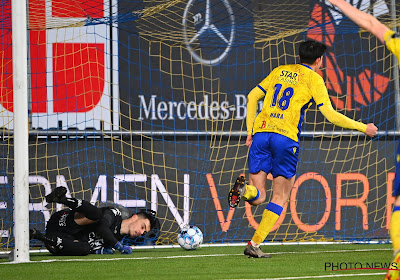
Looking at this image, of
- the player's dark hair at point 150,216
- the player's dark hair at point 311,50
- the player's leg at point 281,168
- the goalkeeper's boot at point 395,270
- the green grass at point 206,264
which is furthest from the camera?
the player's dark hair at point 150,216

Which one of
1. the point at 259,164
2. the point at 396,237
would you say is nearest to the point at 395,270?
the point at 396,237

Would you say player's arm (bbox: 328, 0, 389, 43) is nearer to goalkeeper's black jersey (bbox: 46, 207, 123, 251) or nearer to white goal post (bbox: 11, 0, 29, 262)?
white goal post (bbox: 11, 0, 29, 262)

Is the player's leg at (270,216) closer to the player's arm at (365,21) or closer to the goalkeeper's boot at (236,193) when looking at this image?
the goalkeeper's boot at (236,193)

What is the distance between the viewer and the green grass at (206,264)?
5.48 metres

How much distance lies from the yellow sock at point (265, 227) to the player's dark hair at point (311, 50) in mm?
1459

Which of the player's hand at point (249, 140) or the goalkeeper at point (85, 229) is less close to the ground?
the player's hand at point (249, 140)

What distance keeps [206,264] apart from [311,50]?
7.27 ft

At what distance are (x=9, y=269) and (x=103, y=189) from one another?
2.56m

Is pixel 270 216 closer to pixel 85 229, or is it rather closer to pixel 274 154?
pixel 274 154

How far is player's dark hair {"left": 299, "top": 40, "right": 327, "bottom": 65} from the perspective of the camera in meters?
6.98

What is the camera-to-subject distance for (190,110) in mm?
8969

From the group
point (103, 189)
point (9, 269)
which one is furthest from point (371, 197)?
point (9, 269)

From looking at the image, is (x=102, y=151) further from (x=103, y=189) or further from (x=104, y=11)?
(x=104, y=11)

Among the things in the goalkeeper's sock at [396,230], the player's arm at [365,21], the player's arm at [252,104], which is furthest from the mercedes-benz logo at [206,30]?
the goalkeeper's sock at [396,230]
